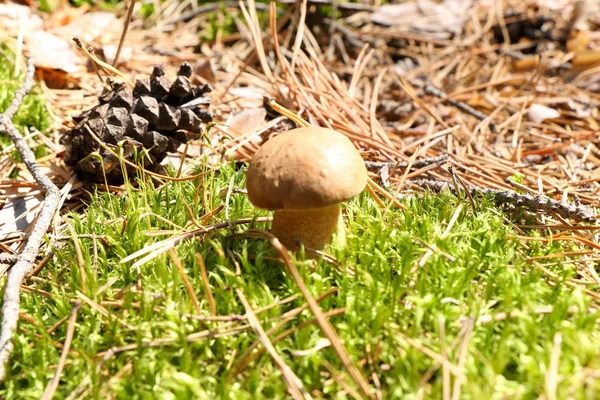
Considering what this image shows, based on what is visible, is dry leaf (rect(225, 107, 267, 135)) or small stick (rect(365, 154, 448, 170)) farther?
dry leaf (rect(225, 107, 267, 135))

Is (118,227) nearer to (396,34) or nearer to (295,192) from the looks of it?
(295,192)

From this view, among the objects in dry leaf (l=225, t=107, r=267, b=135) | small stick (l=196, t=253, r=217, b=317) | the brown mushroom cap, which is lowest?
small stick (l=196, t=253, r=217, b=317)

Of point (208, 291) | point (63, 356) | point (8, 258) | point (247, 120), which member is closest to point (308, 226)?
point (208, 291)

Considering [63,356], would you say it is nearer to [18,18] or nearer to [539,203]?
[539,203]

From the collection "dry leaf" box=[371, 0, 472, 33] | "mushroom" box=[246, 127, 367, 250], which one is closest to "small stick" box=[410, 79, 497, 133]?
"dry leaf" box=[371, 0, 472, 33]

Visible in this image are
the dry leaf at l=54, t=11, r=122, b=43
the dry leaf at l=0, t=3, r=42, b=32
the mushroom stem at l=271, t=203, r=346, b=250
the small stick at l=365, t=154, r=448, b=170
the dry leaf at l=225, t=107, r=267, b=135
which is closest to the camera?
the mushroom stem at l=271, t=203, r=346, b=250

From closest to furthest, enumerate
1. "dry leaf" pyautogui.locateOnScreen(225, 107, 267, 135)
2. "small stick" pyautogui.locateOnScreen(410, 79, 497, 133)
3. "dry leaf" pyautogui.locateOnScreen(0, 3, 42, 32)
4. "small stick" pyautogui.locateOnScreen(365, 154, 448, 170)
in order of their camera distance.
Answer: "small stick" pyautogui.locateOnScreen(365, 154, 448, 170) < "dry leaf" pyautogui.locateOnScreen(225, 107, 267, 135) < "small stick" pyautogui.locateOnScreen(410, 79, 497, 133) < "dry leaf" pyautogui.locateOnScreen(0, 3, 42, 32)

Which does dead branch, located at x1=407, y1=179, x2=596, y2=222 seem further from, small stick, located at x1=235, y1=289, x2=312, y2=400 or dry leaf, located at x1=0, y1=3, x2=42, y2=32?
dry leaf, located at x1=0, y1=3, x2=42, y2=32
